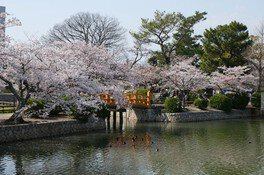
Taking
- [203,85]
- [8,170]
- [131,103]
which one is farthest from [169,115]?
[8,170]

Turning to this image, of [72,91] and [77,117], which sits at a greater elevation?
[72,91]

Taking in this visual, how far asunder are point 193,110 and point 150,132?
34.0 feet

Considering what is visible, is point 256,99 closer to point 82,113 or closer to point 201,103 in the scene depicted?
point 201,103

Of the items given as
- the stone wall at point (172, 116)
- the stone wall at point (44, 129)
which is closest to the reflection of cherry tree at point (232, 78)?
the stone wall at point (172, 116)

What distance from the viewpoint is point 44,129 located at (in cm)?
2148

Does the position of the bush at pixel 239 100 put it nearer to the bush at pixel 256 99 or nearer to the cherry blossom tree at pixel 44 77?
the bush at pixel 256 99

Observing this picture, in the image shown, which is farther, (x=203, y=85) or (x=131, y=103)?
(x=203, y=85)

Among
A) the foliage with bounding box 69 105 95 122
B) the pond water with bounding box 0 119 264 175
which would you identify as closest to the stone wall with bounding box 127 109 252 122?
the pond water with bounding box 0 119 264 175

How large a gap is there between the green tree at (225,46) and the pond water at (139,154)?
56.2 feet

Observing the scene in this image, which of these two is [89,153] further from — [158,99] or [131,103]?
[158,99]

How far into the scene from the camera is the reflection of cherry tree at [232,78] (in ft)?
127

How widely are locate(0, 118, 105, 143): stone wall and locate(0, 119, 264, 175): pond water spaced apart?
2.13 feet

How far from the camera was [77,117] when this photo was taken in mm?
24031

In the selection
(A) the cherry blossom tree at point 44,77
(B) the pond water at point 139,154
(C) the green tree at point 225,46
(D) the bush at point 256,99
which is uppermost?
(C) the green tree at point 225,46
